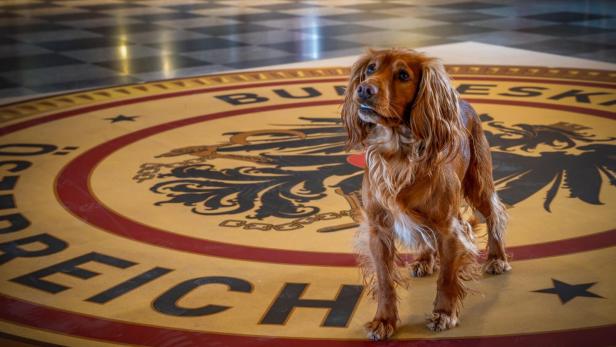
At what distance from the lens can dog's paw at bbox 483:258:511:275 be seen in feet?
13.3

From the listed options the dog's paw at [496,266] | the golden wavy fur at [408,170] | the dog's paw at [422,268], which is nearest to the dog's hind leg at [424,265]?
the dog's paw at [422,268]

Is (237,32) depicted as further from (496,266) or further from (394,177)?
(394,177)

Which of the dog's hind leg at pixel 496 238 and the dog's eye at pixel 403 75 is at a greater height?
the dog's eye at pixel 403 75

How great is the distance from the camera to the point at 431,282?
398 centimetres

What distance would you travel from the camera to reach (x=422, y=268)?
4027 millimetres

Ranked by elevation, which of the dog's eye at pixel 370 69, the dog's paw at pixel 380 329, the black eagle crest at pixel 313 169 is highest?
the dog's eye at pixel 370 69

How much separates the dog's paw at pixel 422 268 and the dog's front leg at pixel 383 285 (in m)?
0.56

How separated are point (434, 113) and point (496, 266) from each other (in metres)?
1.16

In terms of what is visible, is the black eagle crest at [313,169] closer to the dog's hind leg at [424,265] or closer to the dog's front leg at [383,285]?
the dog's hind leg at [424,265]

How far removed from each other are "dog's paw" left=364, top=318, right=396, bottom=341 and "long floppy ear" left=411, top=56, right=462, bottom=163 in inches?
25.6

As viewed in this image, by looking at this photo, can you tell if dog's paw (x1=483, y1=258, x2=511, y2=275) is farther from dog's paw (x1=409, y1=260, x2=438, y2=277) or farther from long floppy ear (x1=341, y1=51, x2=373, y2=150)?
long floppy ear (x1=341, y1=51, x2=373, y2=150)

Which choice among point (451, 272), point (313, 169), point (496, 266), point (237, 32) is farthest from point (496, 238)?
point (237, 32)

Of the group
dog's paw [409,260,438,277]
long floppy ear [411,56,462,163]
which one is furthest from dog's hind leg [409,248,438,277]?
long floppy ear [411,56,462,163]

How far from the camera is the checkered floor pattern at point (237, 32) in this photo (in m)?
9.19
